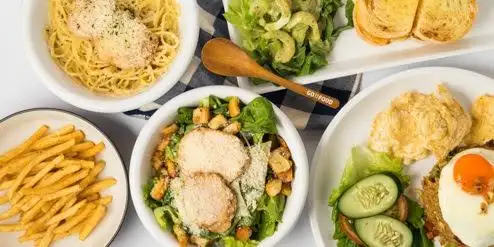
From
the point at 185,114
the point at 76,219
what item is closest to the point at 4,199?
the point at 76,219

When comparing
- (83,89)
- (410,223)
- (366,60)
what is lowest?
(410,223)

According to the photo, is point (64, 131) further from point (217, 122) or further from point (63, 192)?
point (217, 122)

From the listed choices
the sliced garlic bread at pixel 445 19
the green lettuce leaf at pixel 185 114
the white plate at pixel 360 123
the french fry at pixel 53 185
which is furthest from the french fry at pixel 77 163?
the sliced garlic bread at pixel 445 19

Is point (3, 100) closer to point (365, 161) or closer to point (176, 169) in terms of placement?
point (176, 169)

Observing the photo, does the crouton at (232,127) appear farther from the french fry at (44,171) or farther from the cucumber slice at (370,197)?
the french fry at (44,171)

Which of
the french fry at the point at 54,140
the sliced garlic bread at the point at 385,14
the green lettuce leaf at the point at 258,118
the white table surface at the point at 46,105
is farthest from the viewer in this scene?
the white table surface at the point at 46,105

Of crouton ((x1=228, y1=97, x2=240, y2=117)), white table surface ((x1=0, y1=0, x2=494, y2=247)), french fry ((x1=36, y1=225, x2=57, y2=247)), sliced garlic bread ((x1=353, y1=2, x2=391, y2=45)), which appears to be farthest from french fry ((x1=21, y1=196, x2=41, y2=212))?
sliced garlic bread ((x1=353, y1=2, x2=391, y2=45))

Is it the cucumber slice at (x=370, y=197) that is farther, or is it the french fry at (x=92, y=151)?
the french fry at (x=92, y=151)

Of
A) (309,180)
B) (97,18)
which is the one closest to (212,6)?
(97,18)

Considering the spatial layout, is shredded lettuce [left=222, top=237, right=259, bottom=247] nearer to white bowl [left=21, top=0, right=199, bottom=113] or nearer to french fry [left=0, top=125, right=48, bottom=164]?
white bowl [left=21, top=0, right=199, bottom=113]
